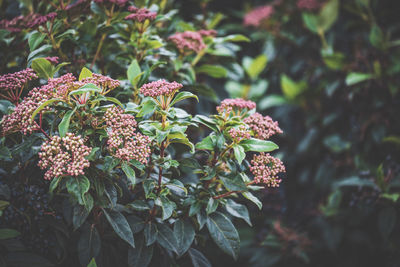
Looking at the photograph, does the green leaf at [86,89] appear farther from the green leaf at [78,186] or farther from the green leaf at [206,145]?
the green leaf at [206,145]

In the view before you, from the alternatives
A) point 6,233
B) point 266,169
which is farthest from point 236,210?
point 6,233

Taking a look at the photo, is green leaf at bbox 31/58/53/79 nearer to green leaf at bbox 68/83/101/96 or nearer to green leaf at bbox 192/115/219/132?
green leaf at bbox 68/83/101/96

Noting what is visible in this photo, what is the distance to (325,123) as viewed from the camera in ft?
7.27

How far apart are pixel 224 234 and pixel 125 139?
430mm

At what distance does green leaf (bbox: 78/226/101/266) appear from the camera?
0.97 m

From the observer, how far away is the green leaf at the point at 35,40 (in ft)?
3.58

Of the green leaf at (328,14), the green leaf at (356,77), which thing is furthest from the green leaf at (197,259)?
the green leaf at (328,14)

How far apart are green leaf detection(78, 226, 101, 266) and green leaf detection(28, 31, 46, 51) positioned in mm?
631

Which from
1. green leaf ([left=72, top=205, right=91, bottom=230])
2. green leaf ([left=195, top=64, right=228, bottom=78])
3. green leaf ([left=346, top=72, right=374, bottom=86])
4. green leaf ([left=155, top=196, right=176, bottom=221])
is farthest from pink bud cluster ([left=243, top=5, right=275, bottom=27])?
green leaf ([left=72, top=205, right=91, bottom=230])

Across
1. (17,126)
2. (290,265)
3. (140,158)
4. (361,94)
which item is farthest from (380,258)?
(17,126)

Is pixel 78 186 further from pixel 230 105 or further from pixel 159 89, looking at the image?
pixel 230 105

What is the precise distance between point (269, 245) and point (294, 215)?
1.19 ft

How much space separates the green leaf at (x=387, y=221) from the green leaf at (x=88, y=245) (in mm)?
1408

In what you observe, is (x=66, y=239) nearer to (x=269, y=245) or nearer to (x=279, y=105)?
(x=269, y=245)
